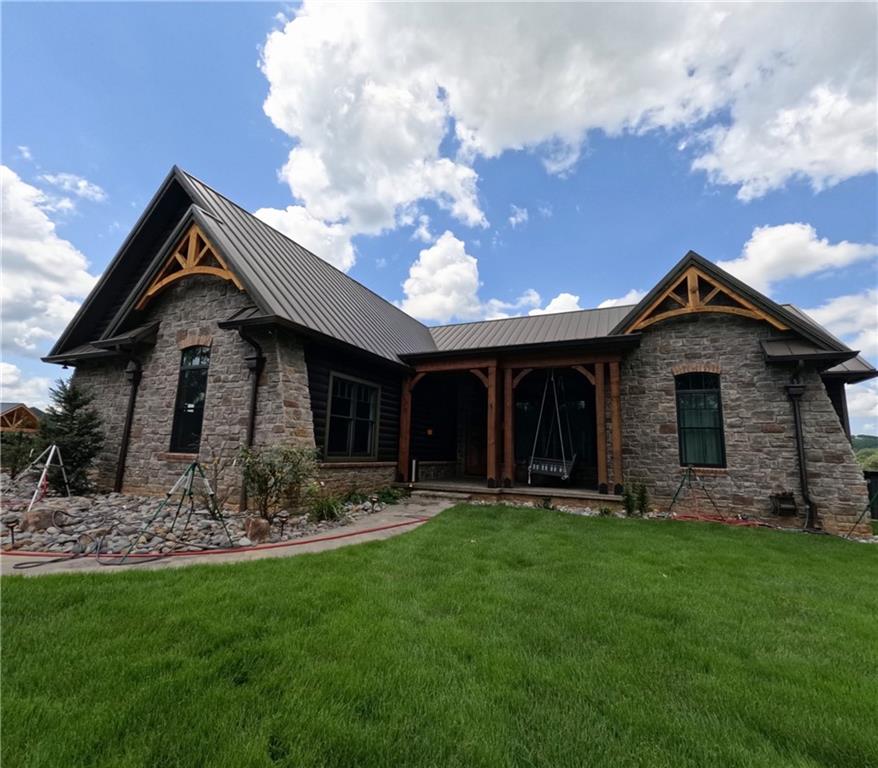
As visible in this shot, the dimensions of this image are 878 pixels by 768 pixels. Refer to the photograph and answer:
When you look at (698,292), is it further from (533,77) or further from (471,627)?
(471,627)

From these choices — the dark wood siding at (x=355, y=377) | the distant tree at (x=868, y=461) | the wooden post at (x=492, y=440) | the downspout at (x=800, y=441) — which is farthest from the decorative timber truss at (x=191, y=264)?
the distant tree at (x=868, y=461)

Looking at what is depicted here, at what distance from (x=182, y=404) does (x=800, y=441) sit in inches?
529

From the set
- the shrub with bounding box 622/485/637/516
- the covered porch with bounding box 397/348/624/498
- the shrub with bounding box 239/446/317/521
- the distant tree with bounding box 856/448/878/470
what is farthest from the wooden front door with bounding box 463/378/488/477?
the distant tree with bounding box 856/448/878/470

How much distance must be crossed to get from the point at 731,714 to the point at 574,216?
52.7 ft

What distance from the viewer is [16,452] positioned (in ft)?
36.2

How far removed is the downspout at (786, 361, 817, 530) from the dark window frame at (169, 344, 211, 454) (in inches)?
493

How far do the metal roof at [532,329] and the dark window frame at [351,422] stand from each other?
339cm

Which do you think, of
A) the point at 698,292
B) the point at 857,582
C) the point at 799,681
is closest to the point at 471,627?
the point at 799,681

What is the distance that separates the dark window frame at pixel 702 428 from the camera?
30.0 feet

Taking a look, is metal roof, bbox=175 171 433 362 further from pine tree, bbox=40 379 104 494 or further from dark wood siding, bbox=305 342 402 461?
pine tree, bbox=40 379 104 494

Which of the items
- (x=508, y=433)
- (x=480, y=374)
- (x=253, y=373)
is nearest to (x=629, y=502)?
(x=508, y=433)

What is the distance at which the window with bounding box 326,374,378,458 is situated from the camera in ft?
30.6

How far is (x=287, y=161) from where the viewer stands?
12656 mm

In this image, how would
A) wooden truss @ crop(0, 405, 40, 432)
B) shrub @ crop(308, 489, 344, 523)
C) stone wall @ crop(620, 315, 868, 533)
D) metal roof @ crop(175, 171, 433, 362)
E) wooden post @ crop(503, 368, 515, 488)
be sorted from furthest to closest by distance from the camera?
wooden truss @ crop(0, 405, 40, 432)
wooden post @ crop(503, 368, 515, 488)
metal roof @ crop(175, 171, 433, 362)
stone wall @ crop(620, 315, 868, 533)
shrub @ crop(308, 489, 344, 523)
